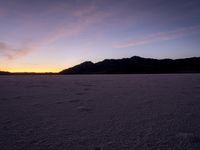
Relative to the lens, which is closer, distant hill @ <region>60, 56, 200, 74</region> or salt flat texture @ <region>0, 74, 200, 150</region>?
salt flat texture @ <region>0, 74, 200, 150</region>

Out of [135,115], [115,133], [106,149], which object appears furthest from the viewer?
[135,115]

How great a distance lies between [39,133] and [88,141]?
→ 0.59 meters

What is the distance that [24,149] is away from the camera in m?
1.61

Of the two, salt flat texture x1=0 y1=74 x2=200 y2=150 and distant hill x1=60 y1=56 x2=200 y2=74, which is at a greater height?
distant hill x1=60 y1=56 x2=200 y2=74

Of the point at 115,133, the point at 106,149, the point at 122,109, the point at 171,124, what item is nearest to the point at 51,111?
the point at 122,109

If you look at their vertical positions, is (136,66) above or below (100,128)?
above

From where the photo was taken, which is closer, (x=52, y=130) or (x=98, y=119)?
(x=52, y=130)

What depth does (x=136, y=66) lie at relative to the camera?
8094 centimetres

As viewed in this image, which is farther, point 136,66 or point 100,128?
point 136,66

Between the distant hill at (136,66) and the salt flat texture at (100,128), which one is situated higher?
the distant hill at (136,66)

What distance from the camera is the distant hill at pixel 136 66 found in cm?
7350

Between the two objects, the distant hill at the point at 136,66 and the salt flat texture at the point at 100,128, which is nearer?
the salt flat texture at the point at 100,128

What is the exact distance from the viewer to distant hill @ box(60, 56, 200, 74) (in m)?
73.5

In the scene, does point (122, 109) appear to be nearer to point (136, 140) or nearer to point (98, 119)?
point (98, 119)
